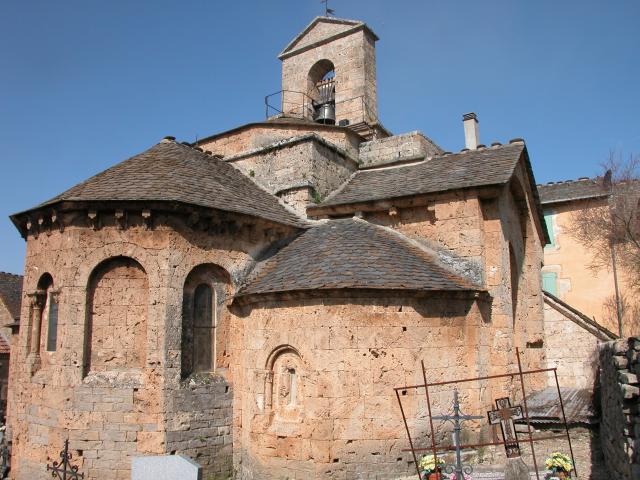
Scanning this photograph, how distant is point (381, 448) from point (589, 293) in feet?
50.1

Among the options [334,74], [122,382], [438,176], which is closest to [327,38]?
[334,74]

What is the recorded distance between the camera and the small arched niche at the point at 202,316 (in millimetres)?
9562

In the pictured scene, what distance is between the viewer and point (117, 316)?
9.34 meters

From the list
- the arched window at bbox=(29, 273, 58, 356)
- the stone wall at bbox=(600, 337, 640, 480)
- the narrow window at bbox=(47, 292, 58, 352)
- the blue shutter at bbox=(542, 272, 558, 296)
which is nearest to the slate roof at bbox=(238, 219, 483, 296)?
the stone wall at bbox=(600, 337, 640, 480)

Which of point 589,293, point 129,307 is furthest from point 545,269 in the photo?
point 129,307

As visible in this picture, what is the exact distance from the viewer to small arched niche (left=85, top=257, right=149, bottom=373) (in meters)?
9.20

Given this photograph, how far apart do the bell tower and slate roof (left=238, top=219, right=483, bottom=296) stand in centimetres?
564

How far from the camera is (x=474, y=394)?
947 cm

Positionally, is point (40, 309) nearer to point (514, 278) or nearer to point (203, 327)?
point (203, 327)

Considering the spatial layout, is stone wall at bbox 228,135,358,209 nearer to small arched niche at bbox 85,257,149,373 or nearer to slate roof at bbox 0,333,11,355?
small arched niche at bbox 85,257,149,373

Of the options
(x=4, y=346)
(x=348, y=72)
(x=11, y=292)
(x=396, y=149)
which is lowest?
(x=4, y=346)

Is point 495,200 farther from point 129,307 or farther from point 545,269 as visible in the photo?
point 545,269

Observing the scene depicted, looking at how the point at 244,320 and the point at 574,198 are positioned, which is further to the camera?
the point at 574,198

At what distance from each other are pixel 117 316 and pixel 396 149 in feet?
27.2
